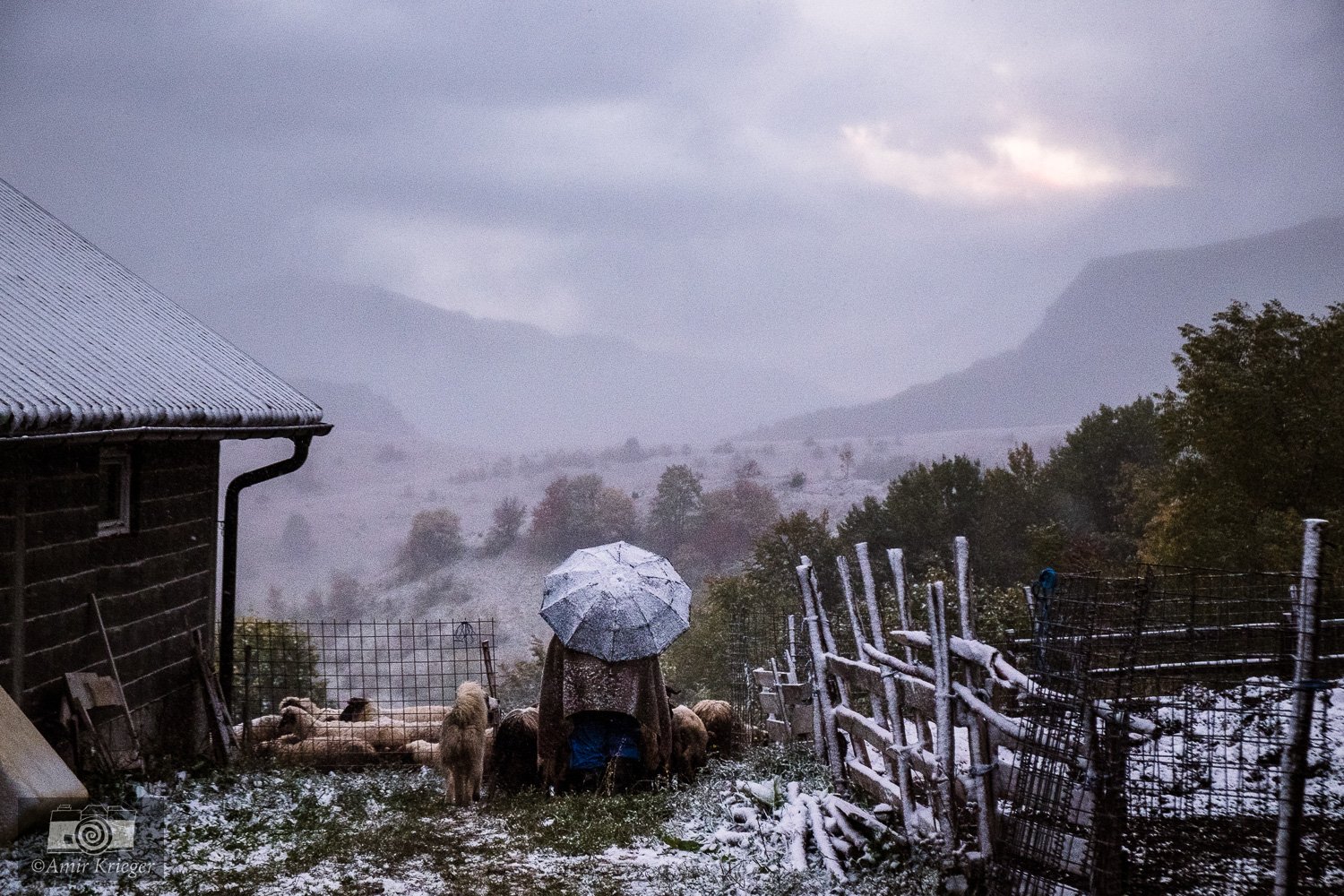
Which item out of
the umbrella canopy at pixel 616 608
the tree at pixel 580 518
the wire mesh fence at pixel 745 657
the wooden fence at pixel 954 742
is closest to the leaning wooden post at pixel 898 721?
the wooden fence at pixel 954 742

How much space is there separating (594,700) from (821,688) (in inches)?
87.5

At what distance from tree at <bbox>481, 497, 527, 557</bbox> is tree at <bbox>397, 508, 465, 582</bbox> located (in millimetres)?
3093

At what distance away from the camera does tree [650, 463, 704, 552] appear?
344 feet

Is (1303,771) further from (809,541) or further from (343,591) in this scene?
(343,591)

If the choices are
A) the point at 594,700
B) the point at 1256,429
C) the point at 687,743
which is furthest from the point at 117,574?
the point at 1256,429

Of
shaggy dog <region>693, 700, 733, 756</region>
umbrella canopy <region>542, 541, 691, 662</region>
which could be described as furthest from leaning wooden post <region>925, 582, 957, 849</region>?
shaggy dog <region>693, 700, 733, 756</region>

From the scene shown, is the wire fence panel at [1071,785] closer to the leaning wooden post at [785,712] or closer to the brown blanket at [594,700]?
the brown blanket at [594,700]

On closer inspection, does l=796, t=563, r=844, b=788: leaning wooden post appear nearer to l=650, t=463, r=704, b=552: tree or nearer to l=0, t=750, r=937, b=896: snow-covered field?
l=0, t=750, r=937, b=896: snow-covered field

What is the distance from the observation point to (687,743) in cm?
980

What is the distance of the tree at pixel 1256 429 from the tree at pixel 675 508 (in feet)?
242

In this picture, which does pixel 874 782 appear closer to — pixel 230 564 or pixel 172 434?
pixel 172 434

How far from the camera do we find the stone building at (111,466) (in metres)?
6.47

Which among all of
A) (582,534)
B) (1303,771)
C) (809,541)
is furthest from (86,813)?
(582,534)

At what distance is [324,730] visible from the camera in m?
10.3
